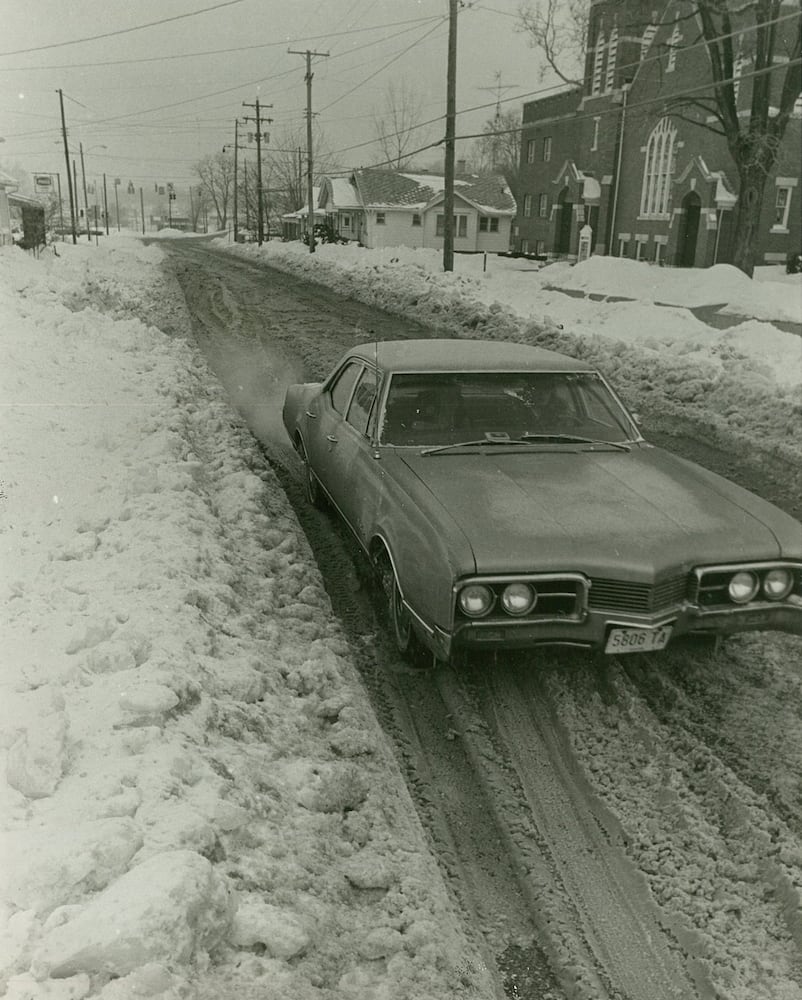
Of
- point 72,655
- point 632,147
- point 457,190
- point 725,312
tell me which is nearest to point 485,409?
point 72,655

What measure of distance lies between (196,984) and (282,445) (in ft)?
22.3

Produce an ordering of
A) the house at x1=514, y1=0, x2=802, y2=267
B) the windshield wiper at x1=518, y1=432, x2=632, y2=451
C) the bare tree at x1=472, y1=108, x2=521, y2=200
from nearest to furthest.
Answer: the windshield wiper at x1=518, y1=432, x2=632, y2=451 < the house at x1=514, y1=0, x2=802, y2=267 < the bare tree at x1=472, y1=108, x2=521, y2=200

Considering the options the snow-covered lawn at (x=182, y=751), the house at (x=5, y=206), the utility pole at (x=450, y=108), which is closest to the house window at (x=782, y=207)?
the utility pole at (x=450, y=108)

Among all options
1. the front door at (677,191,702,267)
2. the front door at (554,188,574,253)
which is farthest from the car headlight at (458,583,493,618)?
the front door at (554,188,574,253)

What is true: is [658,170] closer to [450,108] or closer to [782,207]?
[782,207]

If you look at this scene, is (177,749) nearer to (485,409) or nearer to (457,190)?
(485,409)

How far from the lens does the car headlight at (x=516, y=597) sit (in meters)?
3.65

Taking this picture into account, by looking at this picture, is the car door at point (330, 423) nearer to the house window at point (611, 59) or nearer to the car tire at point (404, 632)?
the car tire at point (404, 632)

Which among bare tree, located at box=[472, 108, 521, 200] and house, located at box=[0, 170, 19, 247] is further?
bare tree, located at box=[472, 108, 521, 200]

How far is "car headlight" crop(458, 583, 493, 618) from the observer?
3621 millimetres

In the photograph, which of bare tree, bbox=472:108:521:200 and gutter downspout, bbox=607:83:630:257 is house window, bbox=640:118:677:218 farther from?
bare tree, bbox=472:108:521:200

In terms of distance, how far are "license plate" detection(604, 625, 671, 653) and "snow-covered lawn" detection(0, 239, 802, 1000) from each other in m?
1.10

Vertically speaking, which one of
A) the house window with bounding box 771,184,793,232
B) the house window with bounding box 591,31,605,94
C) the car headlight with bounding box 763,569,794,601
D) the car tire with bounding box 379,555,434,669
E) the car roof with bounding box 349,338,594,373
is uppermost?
the house window with bounding box 591,31,605,94

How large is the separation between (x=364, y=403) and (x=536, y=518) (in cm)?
191
